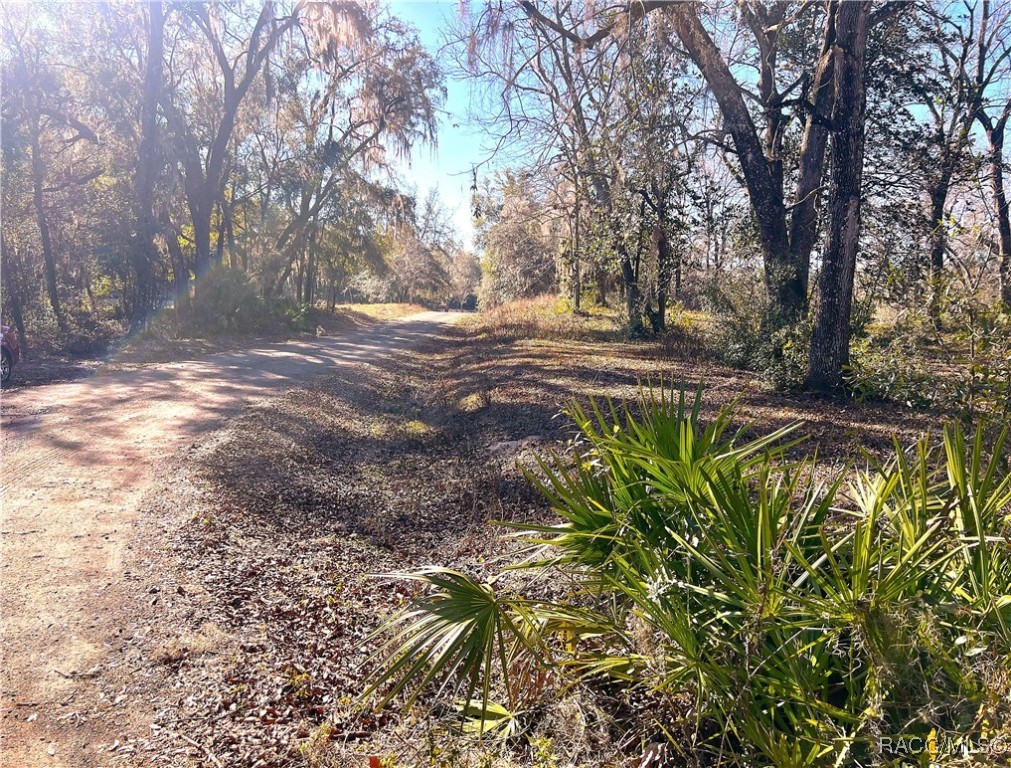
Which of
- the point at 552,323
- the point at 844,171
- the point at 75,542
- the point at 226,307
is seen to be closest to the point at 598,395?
the point at 844,171

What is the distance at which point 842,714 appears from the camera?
2.32 meters

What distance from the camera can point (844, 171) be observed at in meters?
8.88

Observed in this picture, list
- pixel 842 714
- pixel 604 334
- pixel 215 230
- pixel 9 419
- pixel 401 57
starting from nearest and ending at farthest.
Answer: pixel 842 714 < pixel 9 419 < pixel 604 334 < pixel 401 57 < pixel 215 230

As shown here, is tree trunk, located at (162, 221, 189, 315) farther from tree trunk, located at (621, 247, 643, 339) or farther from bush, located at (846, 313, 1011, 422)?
bush, located at (846, 313, 1011, 422)

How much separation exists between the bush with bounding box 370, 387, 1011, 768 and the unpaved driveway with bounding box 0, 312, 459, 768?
1772mm

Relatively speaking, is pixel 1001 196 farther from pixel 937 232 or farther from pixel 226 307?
pixel 226 307

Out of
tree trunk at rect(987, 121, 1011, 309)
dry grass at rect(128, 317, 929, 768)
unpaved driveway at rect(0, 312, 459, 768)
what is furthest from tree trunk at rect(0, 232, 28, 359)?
tree trunk at rect(987, 121, 1011, 309)

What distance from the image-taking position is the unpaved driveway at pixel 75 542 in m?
3.24

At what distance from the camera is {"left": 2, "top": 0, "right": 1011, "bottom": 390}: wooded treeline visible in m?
11.0

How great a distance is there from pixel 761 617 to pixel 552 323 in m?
20.6

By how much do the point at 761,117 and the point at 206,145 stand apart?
19.1 m

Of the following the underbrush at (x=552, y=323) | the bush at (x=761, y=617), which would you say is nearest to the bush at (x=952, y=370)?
the bush at (x=761, y=617)

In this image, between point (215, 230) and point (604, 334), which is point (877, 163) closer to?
point (604, 334)

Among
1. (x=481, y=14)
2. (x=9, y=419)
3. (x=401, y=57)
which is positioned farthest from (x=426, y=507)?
(x=401, y=57)
